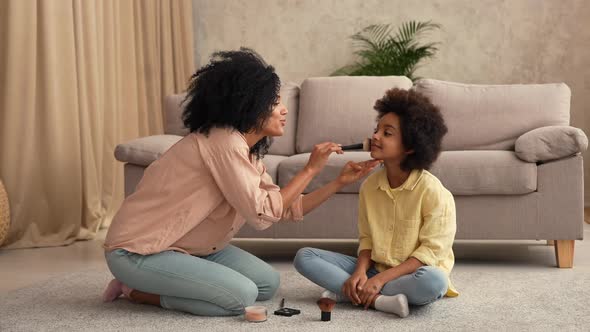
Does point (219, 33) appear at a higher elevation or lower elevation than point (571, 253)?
higher

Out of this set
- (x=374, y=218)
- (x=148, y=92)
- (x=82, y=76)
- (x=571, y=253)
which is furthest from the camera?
(x=148, y=92)

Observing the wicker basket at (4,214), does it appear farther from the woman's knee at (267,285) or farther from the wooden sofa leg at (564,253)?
the wooden sofa leg at (564,253)

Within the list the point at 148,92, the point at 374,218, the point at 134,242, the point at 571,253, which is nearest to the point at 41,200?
the point at 148,92

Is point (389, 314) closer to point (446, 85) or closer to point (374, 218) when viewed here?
point (374, 218)

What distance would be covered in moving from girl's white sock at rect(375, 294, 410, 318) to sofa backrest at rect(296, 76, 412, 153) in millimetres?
1650

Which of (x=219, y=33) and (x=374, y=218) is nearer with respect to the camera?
(x=374, y=218)

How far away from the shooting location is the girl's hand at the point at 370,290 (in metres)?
2.71

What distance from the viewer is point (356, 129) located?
4273 millimetres

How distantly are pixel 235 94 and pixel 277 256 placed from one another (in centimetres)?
156

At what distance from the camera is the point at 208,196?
8.74ft

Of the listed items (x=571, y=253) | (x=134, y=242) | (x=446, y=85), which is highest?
(x=446, y=85)

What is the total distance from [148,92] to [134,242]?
315 centimetres

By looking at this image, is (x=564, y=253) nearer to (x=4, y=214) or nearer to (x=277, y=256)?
(x=277, y=256)

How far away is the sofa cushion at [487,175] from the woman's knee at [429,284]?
1.03m
